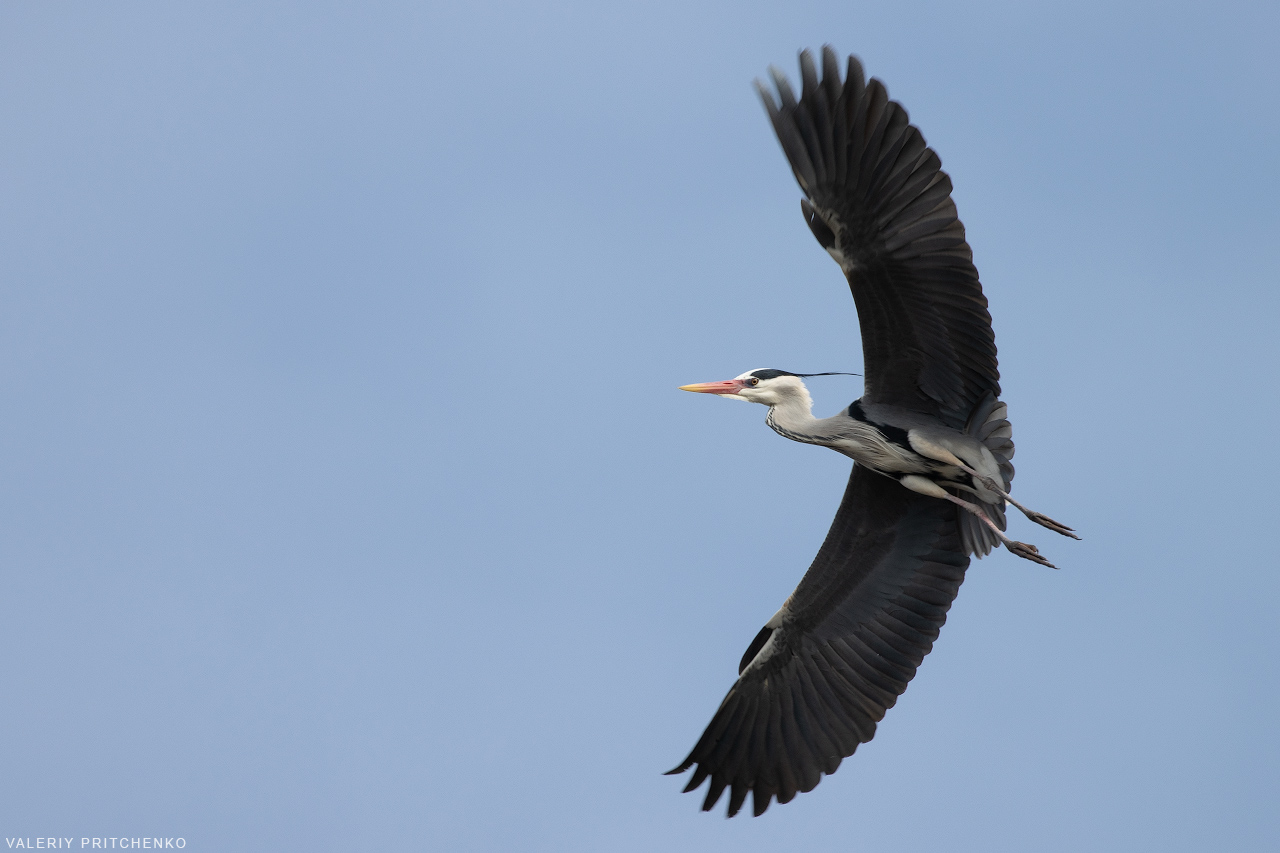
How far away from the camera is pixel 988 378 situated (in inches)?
310

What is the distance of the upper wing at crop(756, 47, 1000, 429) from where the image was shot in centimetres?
694

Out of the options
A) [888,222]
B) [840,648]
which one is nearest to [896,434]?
[888,222]

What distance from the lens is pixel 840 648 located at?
869 centimetres

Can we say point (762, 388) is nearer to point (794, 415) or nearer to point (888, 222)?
point (794, 415)

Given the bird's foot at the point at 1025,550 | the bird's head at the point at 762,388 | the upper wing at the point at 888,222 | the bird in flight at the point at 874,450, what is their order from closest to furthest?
the upper wing at the point at 888,222 < the bird in flight at the point at 874,450 < the bird's foot at the point at 1025,550 < the bird's head at the point at 762,388

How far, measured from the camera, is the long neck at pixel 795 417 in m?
8.55

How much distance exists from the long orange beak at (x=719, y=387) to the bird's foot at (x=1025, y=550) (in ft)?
7.23

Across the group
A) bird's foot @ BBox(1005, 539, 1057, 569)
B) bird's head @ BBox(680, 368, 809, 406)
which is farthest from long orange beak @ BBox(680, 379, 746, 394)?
bird's foot @ BBox(1005, 539, 1057, 569)

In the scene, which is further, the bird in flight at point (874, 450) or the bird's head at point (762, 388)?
the bird's head at point (762, 388)

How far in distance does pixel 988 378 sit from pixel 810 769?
2845 mm

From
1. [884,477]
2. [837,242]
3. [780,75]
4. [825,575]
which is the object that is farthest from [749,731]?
[780,75]

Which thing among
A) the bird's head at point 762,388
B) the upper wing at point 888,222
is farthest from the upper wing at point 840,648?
the upper wing at point 888,222

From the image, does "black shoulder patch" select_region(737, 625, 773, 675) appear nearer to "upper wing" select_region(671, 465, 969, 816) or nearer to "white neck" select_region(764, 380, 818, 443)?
"upper wing" select_region(671, 465, 969, 816)

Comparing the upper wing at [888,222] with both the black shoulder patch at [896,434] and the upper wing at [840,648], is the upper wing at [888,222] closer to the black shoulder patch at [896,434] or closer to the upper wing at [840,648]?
the black shoulder patch at [896,434]
